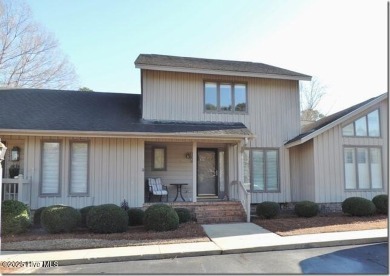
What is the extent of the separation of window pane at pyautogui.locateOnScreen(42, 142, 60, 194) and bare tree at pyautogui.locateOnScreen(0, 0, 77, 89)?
15429mm

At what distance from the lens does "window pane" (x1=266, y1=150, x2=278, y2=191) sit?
1370 cm

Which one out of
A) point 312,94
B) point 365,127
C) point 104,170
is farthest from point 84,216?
point 312,94

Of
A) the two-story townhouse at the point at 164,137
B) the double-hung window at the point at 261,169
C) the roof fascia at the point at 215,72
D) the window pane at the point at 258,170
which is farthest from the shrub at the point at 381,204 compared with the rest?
the roof fascia at the point at 215,72

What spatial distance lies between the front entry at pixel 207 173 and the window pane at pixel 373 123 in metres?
6.00

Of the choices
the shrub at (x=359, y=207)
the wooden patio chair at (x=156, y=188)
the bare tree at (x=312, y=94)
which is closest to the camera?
the shrub at (x=359, y=207)

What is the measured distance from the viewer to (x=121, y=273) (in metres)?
6.07

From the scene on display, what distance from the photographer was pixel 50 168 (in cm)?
1131

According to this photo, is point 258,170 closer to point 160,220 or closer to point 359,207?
point 359,207

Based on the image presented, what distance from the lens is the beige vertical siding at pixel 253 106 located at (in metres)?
13.2

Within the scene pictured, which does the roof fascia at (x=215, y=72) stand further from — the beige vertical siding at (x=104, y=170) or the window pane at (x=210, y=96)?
the beige vertical siding at (x=104, y=170)

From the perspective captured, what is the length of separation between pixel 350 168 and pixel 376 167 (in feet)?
3.64

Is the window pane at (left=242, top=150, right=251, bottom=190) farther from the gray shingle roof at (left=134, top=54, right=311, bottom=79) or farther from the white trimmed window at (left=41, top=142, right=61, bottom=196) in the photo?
the white trimmed window at (left=41, top=142, right=61, bottom=196)

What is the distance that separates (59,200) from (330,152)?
9702mm

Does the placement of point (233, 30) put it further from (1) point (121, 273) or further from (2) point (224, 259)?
(1) point (121, 273)
